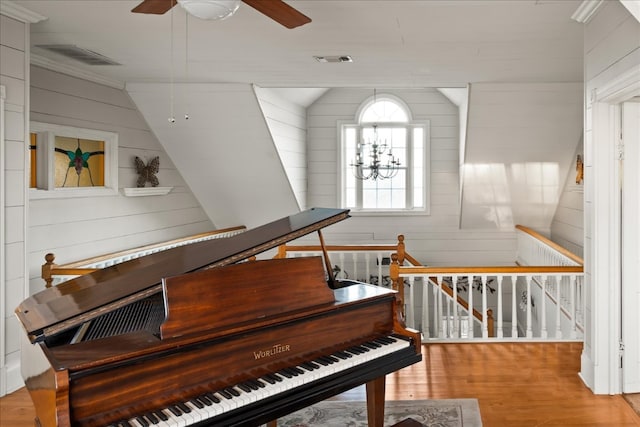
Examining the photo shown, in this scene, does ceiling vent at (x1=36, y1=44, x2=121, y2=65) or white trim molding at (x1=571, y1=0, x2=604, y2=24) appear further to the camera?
ceiling vent at (x1=36, y1=44, x2=121, y2=65)

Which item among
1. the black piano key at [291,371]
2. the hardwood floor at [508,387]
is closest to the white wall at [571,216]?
the hardwood floor at [508,387]

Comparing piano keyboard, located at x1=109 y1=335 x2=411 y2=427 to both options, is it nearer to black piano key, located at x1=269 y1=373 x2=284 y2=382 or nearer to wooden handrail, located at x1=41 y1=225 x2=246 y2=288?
black piano key, located at x1=269 y1=373 x2=284 y2=382

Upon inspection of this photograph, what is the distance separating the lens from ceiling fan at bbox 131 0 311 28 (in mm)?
2404

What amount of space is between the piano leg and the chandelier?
18.6 feet

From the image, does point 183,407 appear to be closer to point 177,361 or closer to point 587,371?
point 177,361

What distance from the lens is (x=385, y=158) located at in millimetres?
8625

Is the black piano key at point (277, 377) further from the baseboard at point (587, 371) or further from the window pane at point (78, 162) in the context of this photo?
the window pane at point (78, 162)

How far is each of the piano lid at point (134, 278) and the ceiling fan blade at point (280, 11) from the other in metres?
1.04

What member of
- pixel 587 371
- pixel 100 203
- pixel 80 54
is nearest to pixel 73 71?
pixel 80 54

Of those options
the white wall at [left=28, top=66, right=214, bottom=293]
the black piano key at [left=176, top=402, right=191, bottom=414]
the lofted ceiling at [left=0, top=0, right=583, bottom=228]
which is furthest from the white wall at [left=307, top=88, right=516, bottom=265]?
the black piano key at [left=176, top=402, right=191, bottom=414]

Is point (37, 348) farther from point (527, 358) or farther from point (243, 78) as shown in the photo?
point (243, 78)

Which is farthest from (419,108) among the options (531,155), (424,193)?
(531,155)

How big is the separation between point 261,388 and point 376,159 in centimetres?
649

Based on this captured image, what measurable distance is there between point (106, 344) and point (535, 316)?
686cm
